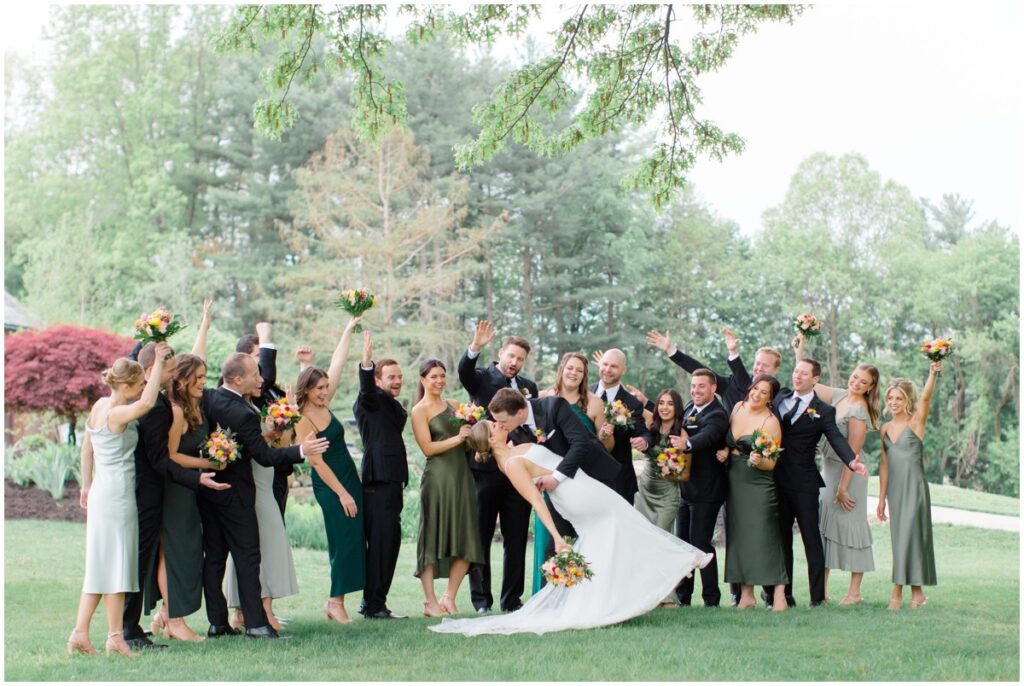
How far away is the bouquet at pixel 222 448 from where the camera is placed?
298 inches

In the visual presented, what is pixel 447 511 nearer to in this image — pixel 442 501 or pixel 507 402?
pixel 442 501

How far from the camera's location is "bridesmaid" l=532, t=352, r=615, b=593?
9047 mm

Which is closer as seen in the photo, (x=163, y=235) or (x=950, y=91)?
(x=163, y=235)

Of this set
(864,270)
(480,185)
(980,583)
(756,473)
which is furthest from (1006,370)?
(756,473)

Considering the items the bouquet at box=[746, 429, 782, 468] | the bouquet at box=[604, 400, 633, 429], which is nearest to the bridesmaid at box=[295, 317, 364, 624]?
the bouquet at box=[604, 400, 633, 429]

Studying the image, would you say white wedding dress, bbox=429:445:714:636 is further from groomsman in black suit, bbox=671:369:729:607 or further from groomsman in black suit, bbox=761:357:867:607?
groomsman in black suit, bbox=761:357:867:607

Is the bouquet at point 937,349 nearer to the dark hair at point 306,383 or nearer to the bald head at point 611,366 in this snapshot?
the bald head at point 611,366

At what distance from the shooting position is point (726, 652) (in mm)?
7348

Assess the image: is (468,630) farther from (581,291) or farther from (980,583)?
(581,291)

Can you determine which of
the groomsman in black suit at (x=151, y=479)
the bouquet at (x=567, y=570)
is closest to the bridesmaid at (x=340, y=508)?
the groomsman in black suit at (x=151, y=479)

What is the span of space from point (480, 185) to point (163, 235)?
36.7ft

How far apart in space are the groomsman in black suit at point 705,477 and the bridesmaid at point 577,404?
652mm

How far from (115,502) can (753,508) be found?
5.11 m

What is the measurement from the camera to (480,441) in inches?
356
